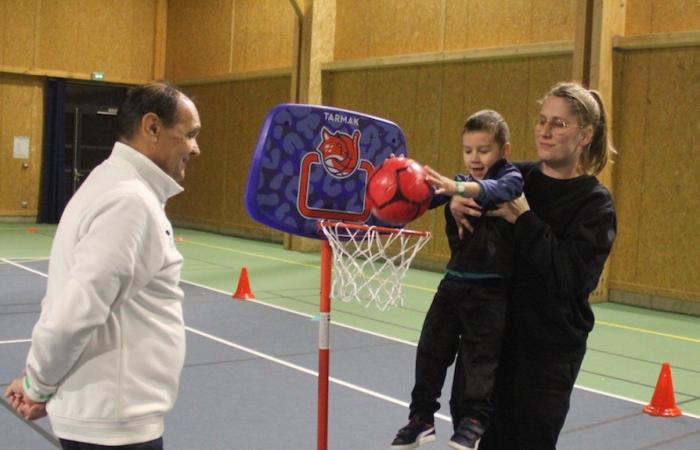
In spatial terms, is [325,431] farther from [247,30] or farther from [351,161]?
[247,30]

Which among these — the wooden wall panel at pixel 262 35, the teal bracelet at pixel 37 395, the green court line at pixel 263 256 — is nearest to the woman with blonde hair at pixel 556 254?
the teal bracelet at pixel 37 395

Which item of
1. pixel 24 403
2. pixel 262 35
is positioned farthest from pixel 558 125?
pixel 262 35

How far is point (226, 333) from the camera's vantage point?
275 inches

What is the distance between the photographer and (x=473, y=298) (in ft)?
9.25

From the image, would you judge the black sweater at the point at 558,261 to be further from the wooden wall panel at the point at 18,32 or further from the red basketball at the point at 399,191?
the wooden wall panel at the point at 18,32

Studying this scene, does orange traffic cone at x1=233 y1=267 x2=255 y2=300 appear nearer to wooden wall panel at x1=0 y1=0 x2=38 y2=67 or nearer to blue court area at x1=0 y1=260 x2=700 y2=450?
blue court area at x1=0 y1=260 x2=700 y2=450

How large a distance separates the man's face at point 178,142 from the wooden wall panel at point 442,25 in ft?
29.4

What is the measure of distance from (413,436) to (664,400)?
9.30 ft

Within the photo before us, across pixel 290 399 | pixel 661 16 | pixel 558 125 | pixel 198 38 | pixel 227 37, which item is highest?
pixel 198 38

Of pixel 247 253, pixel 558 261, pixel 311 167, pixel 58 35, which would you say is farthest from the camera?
pixel 58 35

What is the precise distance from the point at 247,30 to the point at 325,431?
14003 mm

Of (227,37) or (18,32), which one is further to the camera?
(227,37)

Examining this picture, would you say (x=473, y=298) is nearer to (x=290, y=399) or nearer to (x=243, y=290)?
(x=290, y=399)

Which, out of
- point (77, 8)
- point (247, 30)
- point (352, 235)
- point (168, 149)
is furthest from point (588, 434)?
point (77, 8)
